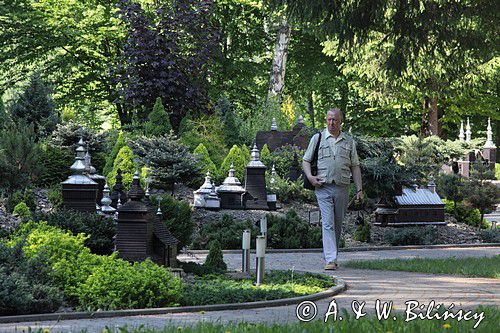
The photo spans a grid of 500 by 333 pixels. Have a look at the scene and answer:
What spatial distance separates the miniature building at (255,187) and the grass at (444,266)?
704cm

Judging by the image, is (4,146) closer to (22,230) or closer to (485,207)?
(22,230)

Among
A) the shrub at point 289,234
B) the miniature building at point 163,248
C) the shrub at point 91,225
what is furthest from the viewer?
the shrub at point 289,234

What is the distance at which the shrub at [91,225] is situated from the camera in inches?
552

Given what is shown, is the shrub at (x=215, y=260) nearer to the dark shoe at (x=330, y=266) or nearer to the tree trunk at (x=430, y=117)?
the dark shoe at (x=330, y=266)

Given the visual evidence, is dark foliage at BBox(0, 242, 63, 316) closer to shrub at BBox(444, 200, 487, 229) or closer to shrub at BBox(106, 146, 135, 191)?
shrub at BBox(106, 146, 135, 191)

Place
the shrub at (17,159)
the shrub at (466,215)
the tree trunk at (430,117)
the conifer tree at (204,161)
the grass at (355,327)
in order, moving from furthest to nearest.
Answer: the tree trunk at (430,117) → the shrub at (466,215) → the conifer tree at (204,161) → the shrub at (17,159) → the grass at (355,327)

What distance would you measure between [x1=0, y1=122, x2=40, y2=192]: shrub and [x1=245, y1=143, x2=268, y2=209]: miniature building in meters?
4.58

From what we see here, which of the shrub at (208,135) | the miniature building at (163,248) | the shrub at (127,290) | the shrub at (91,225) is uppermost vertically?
the shrub at (208,135)

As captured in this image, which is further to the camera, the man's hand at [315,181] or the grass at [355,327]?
the man's hand at [315,181]

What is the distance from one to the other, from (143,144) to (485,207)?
8.26 m

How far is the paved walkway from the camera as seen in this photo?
8320 mm

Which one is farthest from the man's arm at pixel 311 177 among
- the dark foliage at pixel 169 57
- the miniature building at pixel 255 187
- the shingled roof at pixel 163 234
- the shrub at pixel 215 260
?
the dark foliage at pixel 169 57

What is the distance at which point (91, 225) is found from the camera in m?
14.3

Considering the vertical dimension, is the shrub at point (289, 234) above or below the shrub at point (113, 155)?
below
